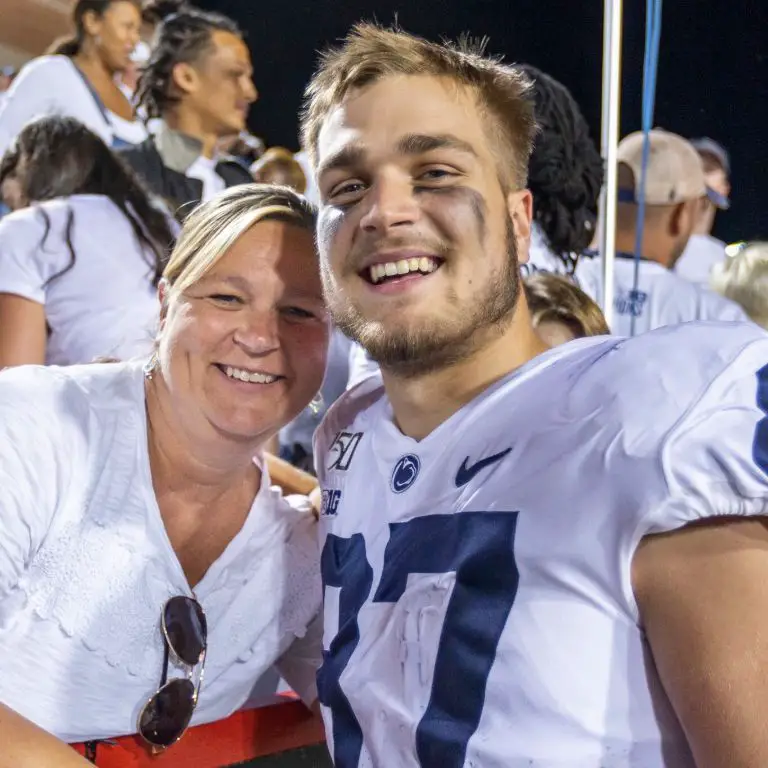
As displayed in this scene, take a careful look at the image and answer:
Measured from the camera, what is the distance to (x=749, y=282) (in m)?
2.66

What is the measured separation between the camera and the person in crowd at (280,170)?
3.48m

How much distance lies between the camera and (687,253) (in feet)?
12.5

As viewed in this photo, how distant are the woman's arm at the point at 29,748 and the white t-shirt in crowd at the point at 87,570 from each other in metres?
0.13

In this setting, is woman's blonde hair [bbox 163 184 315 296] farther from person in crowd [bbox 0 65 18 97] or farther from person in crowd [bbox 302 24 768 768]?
person in crowd [bbox 0 65 18 97]

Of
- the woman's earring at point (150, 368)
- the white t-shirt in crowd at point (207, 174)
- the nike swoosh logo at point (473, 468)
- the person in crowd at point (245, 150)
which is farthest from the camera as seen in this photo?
the person in crowd at point (245, 150)

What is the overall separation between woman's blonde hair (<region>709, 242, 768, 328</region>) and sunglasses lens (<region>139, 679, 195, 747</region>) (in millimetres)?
1915

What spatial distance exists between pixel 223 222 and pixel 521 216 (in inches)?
16.4

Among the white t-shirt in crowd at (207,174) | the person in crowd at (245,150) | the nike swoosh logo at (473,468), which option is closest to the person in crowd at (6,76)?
the person in crowd at (245,150)

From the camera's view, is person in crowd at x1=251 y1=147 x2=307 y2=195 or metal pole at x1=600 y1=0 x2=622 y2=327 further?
person in crowd at x1=251 y1=147 x2=307 y2=195

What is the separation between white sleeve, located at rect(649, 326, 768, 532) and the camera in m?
0.71

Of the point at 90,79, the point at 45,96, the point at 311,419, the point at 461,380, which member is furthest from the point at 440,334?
the point at 90,79

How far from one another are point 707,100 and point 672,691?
4948mm

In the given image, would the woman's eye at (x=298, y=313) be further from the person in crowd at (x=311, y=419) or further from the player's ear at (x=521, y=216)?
the person in crowd at (x=311, y=419)

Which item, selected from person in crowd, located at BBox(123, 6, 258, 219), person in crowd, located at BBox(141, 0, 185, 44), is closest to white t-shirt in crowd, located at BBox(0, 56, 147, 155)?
person in crowd, located at BBox(123, 6, 258, 219)
